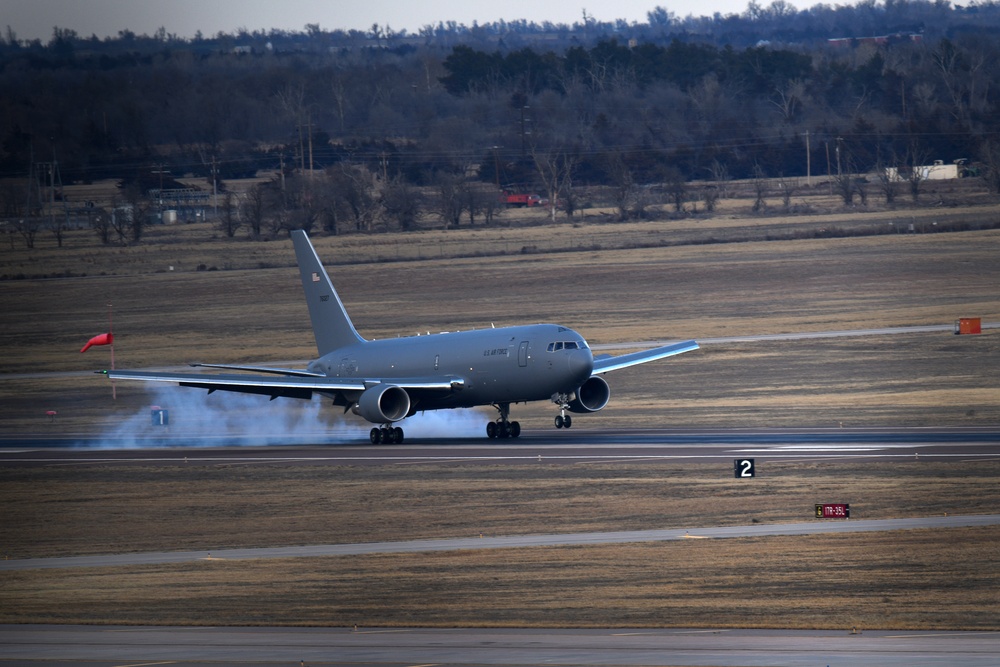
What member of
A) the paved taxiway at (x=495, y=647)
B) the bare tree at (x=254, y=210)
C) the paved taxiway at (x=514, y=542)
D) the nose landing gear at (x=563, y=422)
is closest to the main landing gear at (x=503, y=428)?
the nose landing gear at (x=563, y=422)

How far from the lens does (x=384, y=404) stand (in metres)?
62.4

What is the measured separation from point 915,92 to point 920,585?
168815 mm

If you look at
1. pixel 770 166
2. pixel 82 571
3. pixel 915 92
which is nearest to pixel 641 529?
pixel 82 571

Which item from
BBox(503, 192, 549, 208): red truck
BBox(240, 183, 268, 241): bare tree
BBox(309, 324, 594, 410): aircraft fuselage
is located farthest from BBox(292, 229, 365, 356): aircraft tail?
BBox(503, 192, 549, 208): red truck

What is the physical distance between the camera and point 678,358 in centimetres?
8988

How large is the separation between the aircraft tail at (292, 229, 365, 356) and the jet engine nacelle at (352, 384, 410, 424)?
823cm

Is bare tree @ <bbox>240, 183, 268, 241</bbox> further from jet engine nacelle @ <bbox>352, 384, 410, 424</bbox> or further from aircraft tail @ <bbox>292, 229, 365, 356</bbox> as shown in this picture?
jet engine nacelle @ <bbox>352, 384, 410, 424</bbox>

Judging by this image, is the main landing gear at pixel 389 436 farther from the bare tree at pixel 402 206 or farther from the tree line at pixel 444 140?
the bare tree at pixel 402 206

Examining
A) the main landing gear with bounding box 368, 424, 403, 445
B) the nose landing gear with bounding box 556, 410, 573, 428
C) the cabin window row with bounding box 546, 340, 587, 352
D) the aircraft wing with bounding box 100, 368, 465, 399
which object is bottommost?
the main landing gear with bounding box 368, 424, 403, 445

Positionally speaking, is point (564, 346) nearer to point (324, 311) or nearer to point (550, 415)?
point (550, 415)

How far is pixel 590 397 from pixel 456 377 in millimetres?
6226

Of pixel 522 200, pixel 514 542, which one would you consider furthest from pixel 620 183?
pixel 514 542

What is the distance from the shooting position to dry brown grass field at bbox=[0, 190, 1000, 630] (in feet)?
103

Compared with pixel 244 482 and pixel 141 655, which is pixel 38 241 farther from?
pixel 141 655
